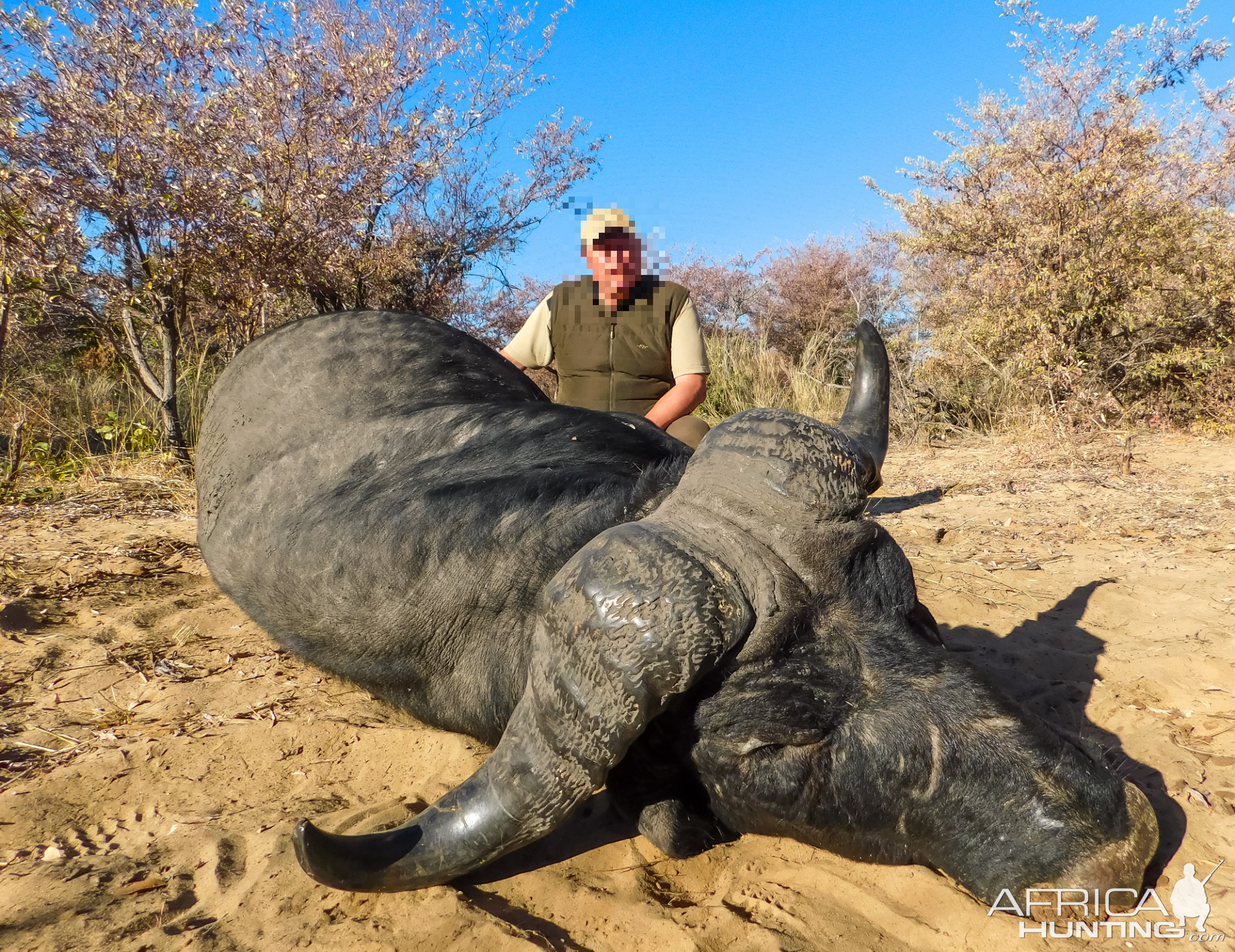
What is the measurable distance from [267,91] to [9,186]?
2.48 meters

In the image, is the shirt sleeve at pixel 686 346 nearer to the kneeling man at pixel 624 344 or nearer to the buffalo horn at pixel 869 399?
the kneeling man at pixel 624 344

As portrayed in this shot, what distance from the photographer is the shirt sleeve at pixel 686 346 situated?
489cm

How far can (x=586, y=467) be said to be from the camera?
76.4 inches

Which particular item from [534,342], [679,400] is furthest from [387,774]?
[534,342]

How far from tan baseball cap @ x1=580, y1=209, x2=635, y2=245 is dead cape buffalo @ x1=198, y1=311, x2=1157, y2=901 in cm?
280

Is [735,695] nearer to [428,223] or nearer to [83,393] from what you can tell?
[428,223]

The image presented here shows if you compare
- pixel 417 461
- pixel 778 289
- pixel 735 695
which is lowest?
pixel 735 695

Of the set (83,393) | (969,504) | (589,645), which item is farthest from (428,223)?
(589,645)

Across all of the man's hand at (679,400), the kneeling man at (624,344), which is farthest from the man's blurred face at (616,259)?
the man's hand at (679,400)

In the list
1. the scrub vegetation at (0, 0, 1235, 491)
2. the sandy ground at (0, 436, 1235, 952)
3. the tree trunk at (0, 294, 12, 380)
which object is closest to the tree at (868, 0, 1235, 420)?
the scrub vegetation at (0, 0, 1235, 491)

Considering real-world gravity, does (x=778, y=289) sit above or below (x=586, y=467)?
above

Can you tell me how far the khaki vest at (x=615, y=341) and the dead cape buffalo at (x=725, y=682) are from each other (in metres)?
2.97

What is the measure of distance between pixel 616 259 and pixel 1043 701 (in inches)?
127

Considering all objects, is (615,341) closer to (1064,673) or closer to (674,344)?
(674,344)
